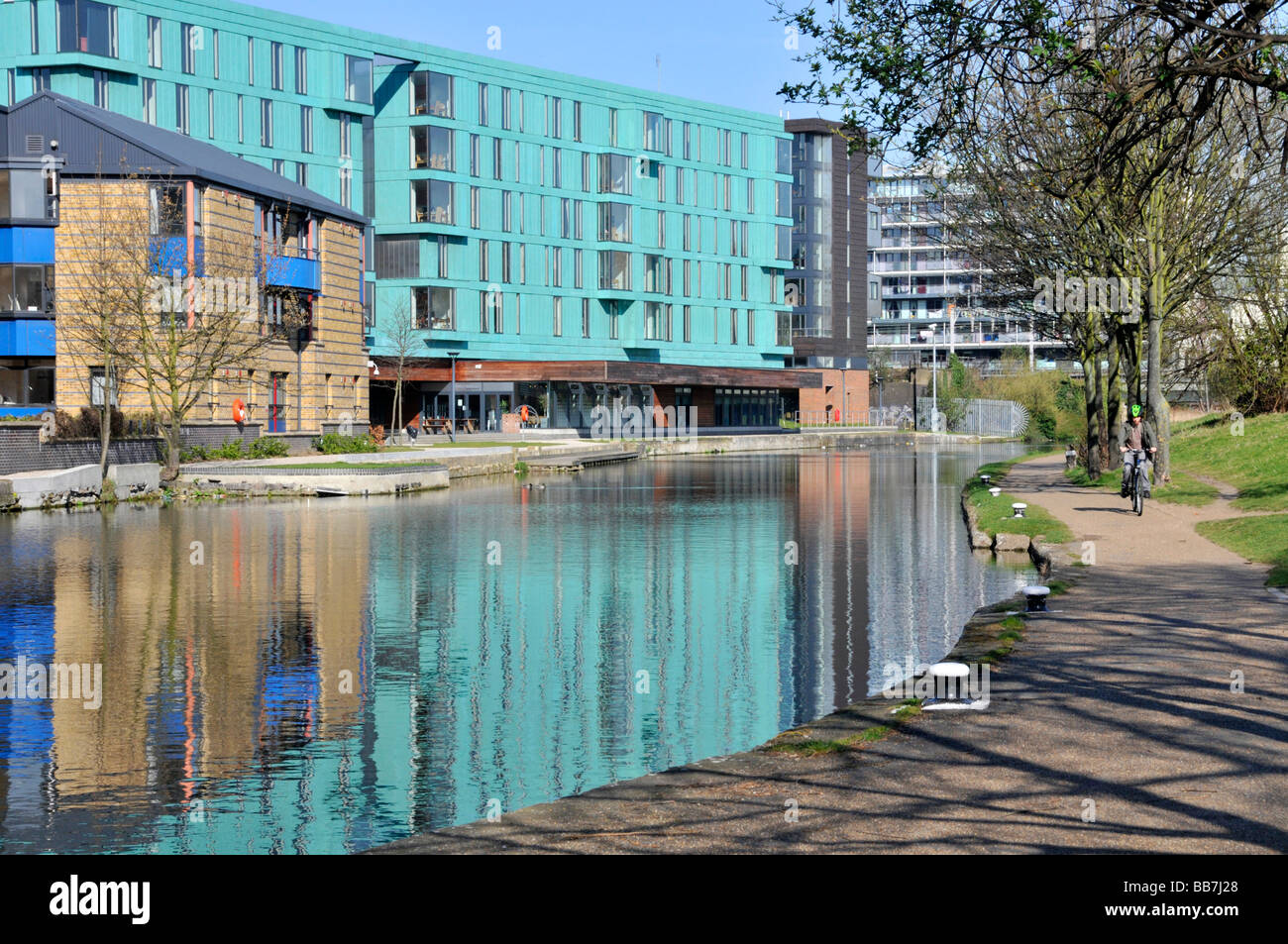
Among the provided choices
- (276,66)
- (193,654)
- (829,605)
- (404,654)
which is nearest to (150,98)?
(276,66)

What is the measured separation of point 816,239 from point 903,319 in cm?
3635

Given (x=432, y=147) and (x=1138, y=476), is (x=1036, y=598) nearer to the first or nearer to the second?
(x=1138, y=476)

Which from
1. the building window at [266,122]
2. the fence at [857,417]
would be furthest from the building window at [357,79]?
the fence at [857,417]

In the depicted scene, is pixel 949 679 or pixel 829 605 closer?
pixel 949 679

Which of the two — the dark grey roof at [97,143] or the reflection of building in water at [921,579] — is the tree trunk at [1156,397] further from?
the dark grey roof at [97,143]

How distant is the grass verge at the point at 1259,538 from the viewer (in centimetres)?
1881

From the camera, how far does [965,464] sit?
196ft

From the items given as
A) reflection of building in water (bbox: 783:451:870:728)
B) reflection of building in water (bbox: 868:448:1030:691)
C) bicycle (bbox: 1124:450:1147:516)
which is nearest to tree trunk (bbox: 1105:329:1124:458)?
reflection of building in water (bbox: 868:448:1030:691)

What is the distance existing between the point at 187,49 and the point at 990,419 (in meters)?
55.2

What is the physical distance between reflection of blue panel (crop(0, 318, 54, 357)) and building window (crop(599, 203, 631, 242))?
46881mm

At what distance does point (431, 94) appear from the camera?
8200 centimetres

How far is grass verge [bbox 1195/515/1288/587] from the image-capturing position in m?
18.8
